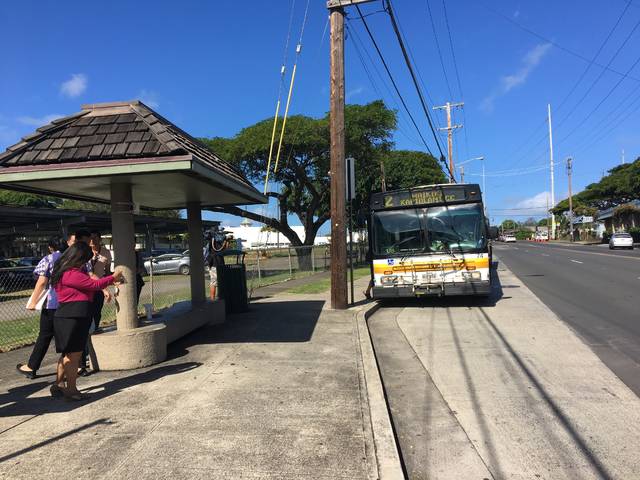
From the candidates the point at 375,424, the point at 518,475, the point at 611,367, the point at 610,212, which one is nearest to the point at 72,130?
the point at 375,424

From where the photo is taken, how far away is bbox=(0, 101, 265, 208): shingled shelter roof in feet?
16.8

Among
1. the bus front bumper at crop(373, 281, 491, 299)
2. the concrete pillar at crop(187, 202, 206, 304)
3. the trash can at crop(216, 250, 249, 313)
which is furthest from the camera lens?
the bus front bumper at crop(373, 281, 491, 299)

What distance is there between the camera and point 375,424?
411 centimetres

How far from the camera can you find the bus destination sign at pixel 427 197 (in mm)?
11180

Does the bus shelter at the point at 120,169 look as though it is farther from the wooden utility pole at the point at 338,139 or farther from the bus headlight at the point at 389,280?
the bus headlight at the point at 389,280

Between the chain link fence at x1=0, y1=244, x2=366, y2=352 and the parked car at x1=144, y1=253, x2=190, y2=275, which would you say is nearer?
the chain link fence at x1=0, y1=244, x2=366, y2=352

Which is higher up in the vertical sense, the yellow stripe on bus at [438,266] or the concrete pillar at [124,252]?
the concrete pillar at [124,252]

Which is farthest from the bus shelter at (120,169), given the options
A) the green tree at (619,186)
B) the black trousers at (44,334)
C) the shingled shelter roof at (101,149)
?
the green tree at (619,186)

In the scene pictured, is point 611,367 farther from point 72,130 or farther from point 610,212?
point 610,212

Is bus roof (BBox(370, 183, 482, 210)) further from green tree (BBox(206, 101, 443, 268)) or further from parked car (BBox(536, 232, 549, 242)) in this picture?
parked car (BBox(536, 232, 549, 242))

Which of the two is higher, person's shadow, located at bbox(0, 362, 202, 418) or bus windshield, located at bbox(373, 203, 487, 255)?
bus windshield, located at bbox(373, 203, 487, 255)

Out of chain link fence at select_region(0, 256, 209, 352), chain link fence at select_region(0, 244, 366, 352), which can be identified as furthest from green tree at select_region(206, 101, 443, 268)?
chain link fence at select_region(0, 256, 209, 352)

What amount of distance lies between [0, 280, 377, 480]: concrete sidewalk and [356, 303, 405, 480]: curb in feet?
0.21

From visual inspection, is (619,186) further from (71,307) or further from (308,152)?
(71,307)
